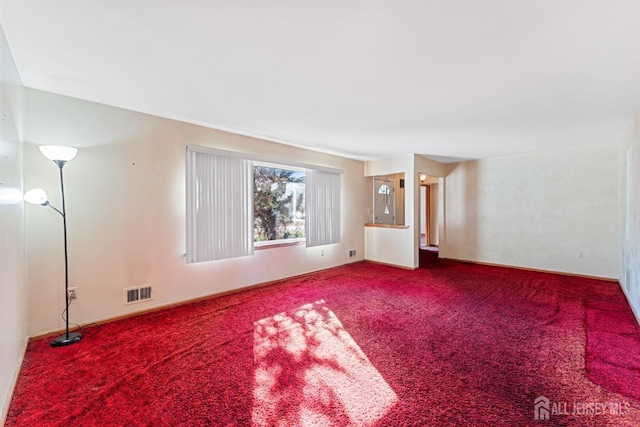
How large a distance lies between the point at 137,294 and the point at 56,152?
1659 millimetres

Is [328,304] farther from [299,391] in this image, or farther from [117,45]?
[117,45]

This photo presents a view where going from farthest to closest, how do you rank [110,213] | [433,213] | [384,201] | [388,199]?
[433,213]
[388,199]
[384,201]
[110,213]

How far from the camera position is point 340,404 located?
5.75 feet

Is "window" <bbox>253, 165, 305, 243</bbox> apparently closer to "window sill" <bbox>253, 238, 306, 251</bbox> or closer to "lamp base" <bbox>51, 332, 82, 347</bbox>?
"window sill" <bbox>253, 238, 306, 251</bbox>

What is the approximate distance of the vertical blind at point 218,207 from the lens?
11.7 feet

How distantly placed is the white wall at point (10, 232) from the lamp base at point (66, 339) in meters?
0.20

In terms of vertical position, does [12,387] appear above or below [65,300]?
below

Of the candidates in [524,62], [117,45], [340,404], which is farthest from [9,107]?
[524,62]

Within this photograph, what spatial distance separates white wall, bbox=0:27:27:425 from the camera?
1.68m

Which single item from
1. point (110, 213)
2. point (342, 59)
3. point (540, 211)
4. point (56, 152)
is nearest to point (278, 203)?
point (110, 213)

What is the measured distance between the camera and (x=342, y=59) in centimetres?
203

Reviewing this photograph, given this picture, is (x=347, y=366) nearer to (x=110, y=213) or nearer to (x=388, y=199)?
(x=110, y=213)

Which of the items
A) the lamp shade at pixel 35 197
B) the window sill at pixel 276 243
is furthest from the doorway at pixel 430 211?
the lamp shade at pixel 35 197

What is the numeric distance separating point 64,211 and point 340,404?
9.55 feet
